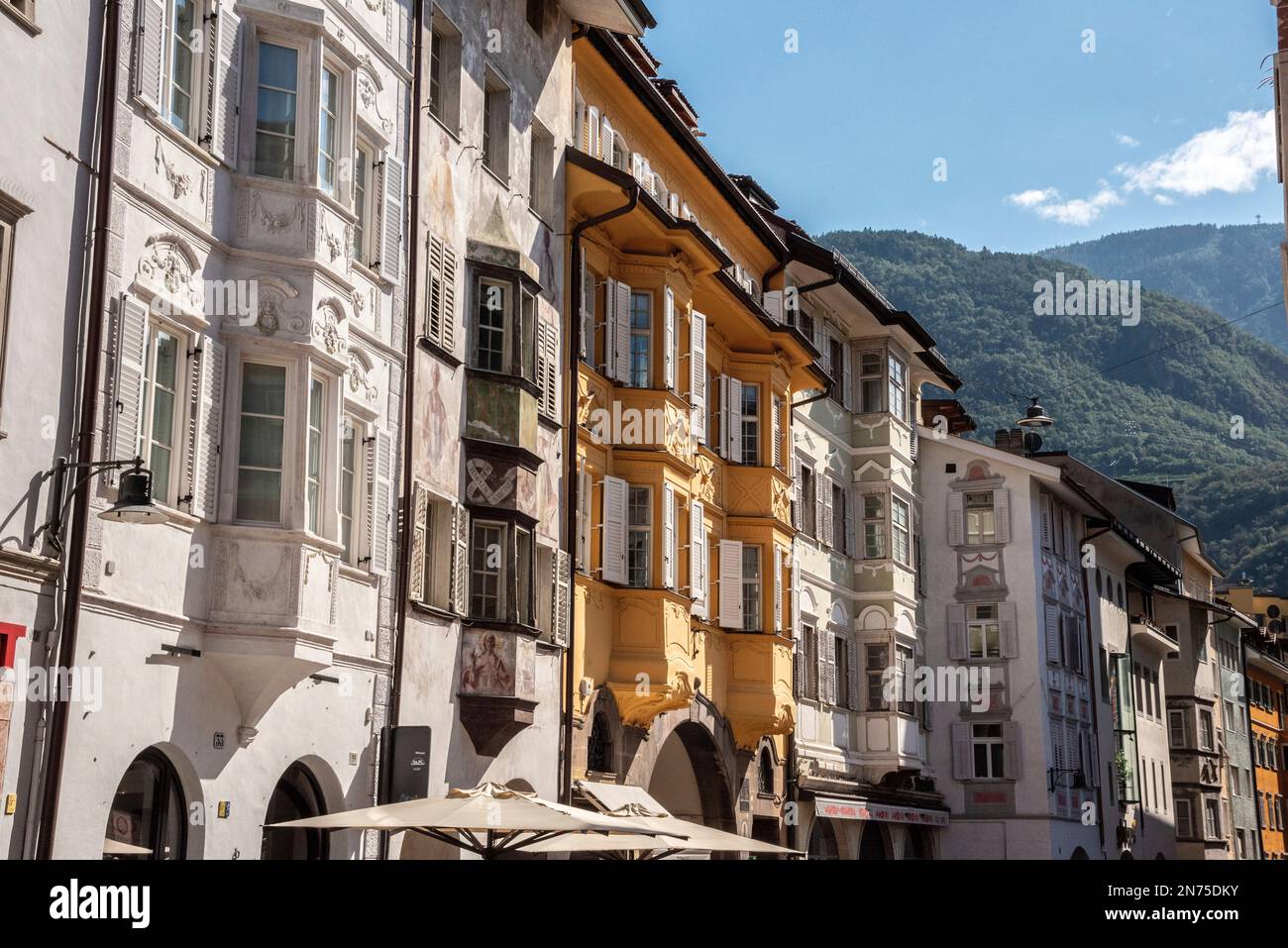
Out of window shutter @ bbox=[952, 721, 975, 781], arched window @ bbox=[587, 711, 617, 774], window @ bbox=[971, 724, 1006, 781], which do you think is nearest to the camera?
arched window @ bbox=[587, 711, 617, 774]

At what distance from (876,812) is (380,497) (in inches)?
881

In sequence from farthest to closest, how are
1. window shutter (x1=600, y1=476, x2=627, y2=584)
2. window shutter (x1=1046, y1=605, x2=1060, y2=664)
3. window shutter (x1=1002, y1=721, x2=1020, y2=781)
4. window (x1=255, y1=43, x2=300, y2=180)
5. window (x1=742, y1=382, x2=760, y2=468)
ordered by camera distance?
window shutter (x1=1046, y1=605, x2=1060, y2=664)
window shutter (x1=1002, y1=721, x2=1020, y2=781)
window (x1=742, y1=382, x2=760, y2=468)
window shutter (x1=600, y1=476, x2=627, y2=584)
window (x1=255, y1=43, x2=300, y2=180)

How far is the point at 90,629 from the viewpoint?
1460 cm

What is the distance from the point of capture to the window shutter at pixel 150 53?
51.4 ft

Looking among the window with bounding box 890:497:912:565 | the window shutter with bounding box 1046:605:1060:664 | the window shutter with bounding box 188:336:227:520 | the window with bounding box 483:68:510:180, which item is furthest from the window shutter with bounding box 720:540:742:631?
the window shutter with bounding box 1046:605:1060:664

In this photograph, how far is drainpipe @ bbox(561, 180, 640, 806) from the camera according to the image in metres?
24.7

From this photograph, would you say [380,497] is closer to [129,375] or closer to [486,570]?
[486,570]

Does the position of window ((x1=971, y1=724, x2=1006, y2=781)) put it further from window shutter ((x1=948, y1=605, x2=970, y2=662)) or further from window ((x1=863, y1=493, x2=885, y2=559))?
window ((x1=863, y1=493, x2=885, y2=559))

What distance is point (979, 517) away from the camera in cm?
4925

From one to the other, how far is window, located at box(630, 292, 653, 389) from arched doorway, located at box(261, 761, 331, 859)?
11088 millimetres

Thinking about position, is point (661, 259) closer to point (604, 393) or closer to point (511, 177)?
point (604, 393)

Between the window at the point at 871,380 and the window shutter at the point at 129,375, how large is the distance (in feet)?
97.2

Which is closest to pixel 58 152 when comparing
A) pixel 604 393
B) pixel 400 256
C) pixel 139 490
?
pixel 139 490

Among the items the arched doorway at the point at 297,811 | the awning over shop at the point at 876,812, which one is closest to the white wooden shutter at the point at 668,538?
the arched doorway at the point at 297,811
